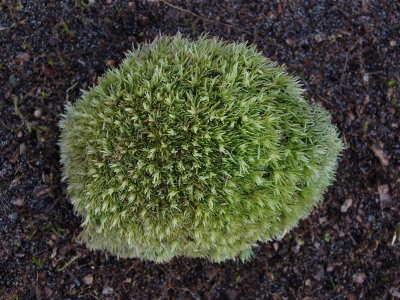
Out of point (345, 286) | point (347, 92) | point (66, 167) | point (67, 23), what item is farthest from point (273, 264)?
point (67, 23)

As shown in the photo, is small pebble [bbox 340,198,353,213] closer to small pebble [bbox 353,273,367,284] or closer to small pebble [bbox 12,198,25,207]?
small pebble [bbox 353,273,367,284]

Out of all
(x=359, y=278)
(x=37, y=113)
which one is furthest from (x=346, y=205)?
(x=37, y=113)

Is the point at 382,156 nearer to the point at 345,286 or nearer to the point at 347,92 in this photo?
the point at 347,92

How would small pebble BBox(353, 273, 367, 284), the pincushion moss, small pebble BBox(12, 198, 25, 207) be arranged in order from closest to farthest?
the pincushion moss
small pebble BBox(12, 198, 25, 207)
small pebble BBox(353, 273, 367, 284)

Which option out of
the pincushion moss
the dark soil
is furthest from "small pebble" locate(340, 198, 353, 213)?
the pincushion moss

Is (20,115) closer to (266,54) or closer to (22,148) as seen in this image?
(22,148)

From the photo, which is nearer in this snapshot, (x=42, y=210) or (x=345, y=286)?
(x=42, y=210)

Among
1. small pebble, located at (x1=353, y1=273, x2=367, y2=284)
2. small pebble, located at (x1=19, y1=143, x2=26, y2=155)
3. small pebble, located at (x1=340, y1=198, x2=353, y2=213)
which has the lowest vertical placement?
small pebble, located at (x1=19, y1=143, x2=26, y2=155)
